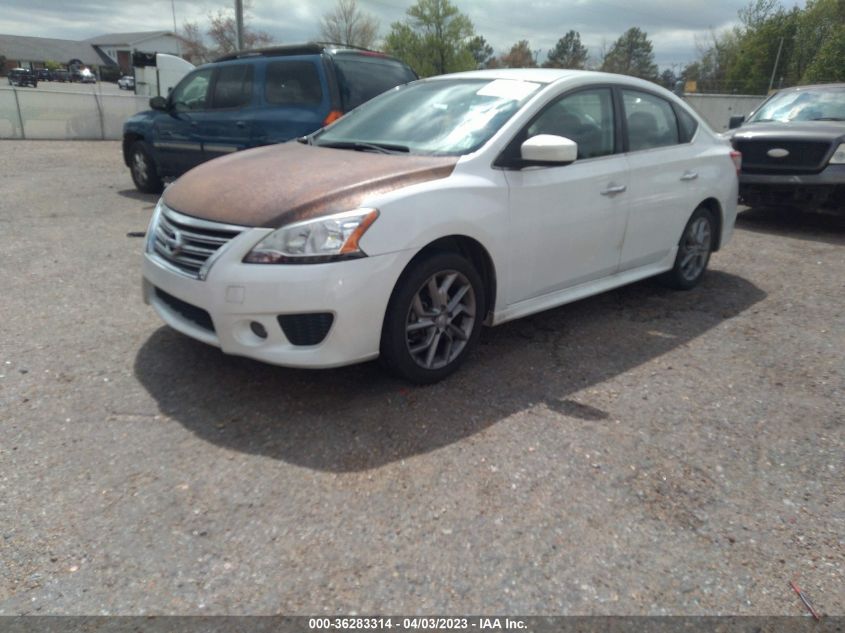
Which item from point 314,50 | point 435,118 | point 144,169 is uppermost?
point 314,50

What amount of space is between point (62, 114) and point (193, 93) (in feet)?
43.1

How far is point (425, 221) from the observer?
129 inches

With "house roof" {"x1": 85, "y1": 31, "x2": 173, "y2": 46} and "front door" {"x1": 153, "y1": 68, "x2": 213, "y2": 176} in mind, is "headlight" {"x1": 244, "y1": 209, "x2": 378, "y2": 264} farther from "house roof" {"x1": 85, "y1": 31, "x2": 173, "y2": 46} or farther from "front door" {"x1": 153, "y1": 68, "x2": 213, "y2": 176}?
"house roof" {"x1": 85, "y1": 31, "x2": 173, "y2": 46}

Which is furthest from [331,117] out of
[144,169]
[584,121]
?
[144,169]

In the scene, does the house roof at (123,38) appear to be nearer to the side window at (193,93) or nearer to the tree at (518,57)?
the tree at (518,57)

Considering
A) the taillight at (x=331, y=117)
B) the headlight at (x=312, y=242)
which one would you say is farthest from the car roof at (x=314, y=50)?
the headlight at (x=312, y=242)

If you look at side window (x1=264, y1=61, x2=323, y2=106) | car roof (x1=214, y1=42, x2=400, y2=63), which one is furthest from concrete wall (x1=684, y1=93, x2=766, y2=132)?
side window (x1=264, y1=61, x2=323, y2=106)

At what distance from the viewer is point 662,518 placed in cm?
259

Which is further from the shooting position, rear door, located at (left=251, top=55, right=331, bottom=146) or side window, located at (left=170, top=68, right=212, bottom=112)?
side window, located at (left=170, top=68, right=212, bottom=112)

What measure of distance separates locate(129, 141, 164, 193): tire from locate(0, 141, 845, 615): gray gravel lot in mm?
5041

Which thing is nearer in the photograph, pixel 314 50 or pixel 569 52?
pixel 314 50

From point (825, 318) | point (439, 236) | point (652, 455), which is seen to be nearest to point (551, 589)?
point (652, 455)

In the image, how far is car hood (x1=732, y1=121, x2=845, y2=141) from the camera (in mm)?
7797

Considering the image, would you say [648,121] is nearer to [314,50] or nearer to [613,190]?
[613,190]
